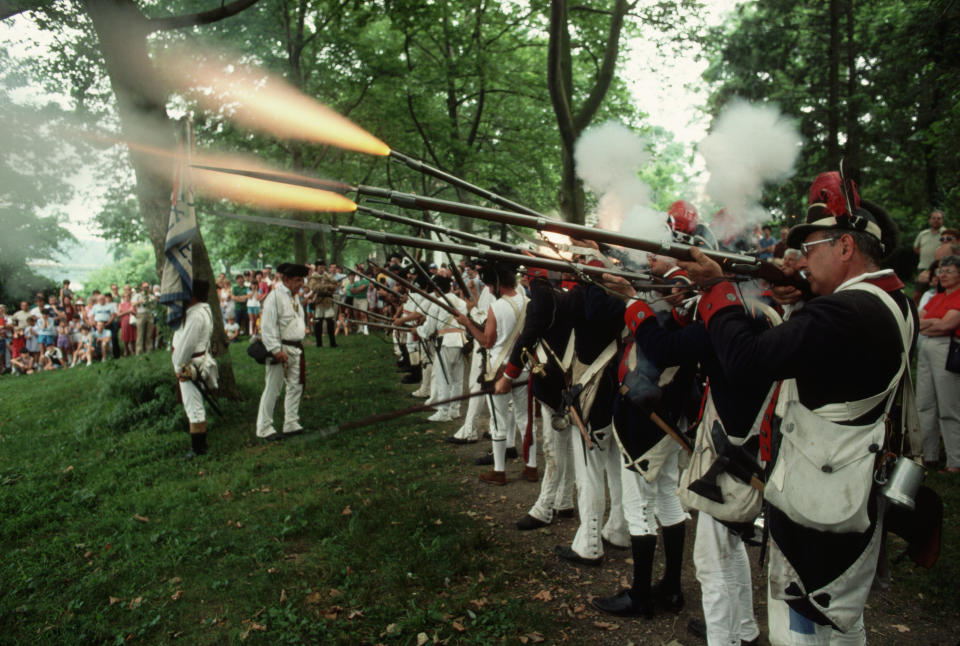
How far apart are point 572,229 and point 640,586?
3.18 m

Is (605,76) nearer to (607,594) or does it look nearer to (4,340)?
(607,594)

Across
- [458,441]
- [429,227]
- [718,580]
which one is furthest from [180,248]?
[718,580]

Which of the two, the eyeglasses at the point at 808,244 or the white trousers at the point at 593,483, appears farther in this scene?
the white trousers at the point at 593,483

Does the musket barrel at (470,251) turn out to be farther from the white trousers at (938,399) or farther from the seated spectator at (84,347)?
the seated spectator at (84,347)

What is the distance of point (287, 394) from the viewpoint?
9.88 m

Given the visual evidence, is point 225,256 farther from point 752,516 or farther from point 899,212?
point 752,516

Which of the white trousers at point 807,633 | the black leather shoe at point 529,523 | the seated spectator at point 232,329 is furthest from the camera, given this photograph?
the seated spectator at point 232,329

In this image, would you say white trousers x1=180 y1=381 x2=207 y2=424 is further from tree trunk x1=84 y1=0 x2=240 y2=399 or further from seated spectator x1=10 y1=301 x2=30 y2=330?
seated spectator x1=10 y1=301 x2=30 y2=330

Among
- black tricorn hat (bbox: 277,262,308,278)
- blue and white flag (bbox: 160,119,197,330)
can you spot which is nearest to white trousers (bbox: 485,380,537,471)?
black tricorn hat (bbox: 277,262,308,278)

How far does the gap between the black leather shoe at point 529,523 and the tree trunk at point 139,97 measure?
7.86m

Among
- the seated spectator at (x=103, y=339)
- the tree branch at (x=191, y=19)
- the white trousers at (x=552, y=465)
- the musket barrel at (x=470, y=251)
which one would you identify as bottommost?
the white trousers at (x=552, y=465)

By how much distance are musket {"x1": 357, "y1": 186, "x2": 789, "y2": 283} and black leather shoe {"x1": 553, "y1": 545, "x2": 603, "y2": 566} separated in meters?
3.40

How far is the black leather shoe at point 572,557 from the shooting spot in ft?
17.1

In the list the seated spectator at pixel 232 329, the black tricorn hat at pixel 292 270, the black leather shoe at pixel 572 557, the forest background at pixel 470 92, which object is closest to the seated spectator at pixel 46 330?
the forest background at pixel 470 92
